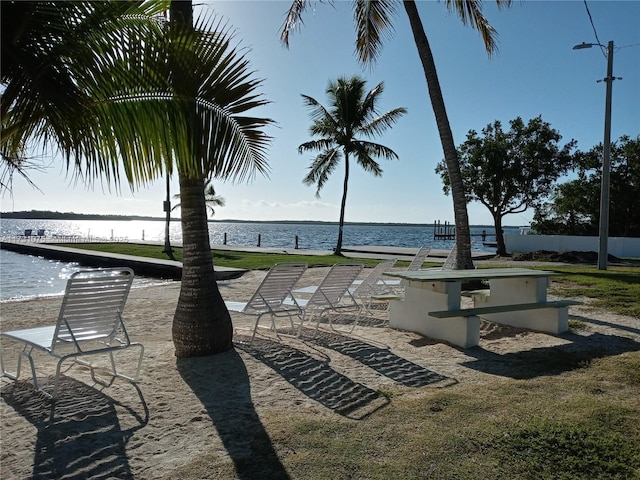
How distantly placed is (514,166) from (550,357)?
73.4 ft

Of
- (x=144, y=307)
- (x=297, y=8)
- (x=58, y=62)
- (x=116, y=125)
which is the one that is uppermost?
(x=297, y=8)

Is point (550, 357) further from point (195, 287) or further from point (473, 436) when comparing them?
point (195, 287)

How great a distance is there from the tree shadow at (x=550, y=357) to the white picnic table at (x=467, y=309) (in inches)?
13.2

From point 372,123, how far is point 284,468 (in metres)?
22.5

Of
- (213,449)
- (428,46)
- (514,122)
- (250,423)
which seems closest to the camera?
(213,449)

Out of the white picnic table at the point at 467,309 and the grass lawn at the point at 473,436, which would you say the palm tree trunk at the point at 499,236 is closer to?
the white picnic table at the point at 467,309

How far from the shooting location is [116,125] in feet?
13.0

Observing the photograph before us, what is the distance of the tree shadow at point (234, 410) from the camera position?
2.98m

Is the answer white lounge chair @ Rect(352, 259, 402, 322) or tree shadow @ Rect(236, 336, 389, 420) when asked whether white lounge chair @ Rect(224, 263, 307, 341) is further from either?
white lounge chair @ Rect(352, 259, 402, 322)

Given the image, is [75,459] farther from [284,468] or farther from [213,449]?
[284,468]

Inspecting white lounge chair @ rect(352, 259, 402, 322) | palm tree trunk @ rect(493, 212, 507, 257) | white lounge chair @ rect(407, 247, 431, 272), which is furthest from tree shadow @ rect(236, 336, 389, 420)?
palm tree trunk @ rect(493, 212, 507, 257)

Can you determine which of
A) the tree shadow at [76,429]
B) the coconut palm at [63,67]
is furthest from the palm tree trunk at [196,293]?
the coconut palm at [63,67]

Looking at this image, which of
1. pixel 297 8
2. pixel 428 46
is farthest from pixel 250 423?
pixel 297 8

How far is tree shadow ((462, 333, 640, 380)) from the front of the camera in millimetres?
4922
